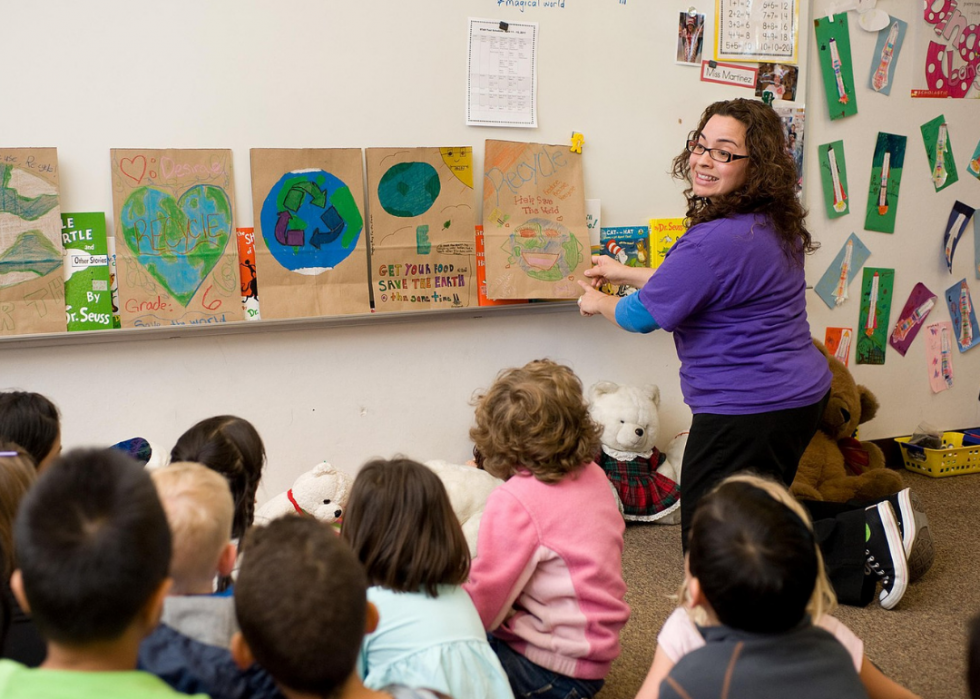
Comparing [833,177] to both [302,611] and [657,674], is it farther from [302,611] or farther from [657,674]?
[302,611]

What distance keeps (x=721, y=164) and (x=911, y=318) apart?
190 centimetres

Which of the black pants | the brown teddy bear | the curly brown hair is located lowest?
the brown teddy bear

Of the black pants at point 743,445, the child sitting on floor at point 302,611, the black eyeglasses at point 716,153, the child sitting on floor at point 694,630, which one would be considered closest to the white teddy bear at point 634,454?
the black pants at point 743,445

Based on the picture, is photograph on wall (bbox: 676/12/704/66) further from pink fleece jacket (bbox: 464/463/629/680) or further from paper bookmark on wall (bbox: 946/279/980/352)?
pink fleece jacket (bbox: 464/463/629/680)

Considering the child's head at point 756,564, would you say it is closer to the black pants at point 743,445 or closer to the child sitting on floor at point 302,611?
the child sitting on floor at point 302,611

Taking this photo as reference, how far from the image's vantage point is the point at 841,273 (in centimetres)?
328

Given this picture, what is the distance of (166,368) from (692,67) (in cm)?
200

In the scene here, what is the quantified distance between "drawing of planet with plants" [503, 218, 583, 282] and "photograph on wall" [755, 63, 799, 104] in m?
0.93

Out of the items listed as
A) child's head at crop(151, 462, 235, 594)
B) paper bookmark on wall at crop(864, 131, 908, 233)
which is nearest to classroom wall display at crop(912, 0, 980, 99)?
paper bookmark on wall at crop(864, 131, 908, 233)

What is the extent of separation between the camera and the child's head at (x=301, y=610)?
904 millimetres

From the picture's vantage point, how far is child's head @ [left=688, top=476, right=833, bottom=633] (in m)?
1.04

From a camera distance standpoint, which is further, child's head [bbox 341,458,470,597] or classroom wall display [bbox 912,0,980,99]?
classroom wall display [bbox 912,0,980,99]

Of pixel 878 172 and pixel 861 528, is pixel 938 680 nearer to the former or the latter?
pixel 861 528

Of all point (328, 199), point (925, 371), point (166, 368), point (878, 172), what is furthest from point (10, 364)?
point (925, 371)
